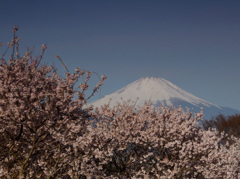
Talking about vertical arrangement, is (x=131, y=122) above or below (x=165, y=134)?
above

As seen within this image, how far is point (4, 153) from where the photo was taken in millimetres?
7945

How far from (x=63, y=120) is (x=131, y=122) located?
4499 mm

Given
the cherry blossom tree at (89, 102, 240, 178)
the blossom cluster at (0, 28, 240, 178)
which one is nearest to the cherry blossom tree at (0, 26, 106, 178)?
the blossom cluster at (0, 28, 240, 178)

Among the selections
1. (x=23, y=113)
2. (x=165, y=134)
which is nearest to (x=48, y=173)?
(x=23, y=113)

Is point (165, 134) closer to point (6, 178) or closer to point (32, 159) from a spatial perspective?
point (32, 159)

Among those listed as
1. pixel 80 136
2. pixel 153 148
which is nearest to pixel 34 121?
pixel 80 136

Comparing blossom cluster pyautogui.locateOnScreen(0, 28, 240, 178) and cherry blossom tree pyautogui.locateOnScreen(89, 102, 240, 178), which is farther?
cherry blossom tree pyautogui.locateOnScreen(89, 102, 240, 178)

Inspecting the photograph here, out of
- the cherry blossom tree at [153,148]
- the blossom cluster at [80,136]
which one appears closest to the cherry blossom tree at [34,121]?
the blossom cluster at [80,136]

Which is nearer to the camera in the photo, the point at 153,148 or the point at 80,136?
the point at 80,136

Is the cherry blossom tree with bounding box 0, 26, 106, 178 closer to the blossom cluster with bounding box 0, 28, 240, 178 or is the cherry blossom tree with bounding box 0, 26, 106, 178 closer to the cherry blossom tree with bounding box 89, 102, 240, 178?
the blossom cluster with bounding box 0, 28, 240, 178

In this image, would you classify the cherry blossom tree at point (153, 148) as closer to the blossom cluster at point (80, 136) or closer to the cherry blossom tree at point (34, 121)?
the blossom cluster at point (80, 136)

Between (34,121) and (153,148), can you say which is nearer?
(34,121)

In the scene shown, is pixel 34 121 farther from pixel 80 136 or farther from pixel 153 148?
pixel 153 148

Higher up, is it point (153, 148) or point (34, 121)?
point (34, 121)
